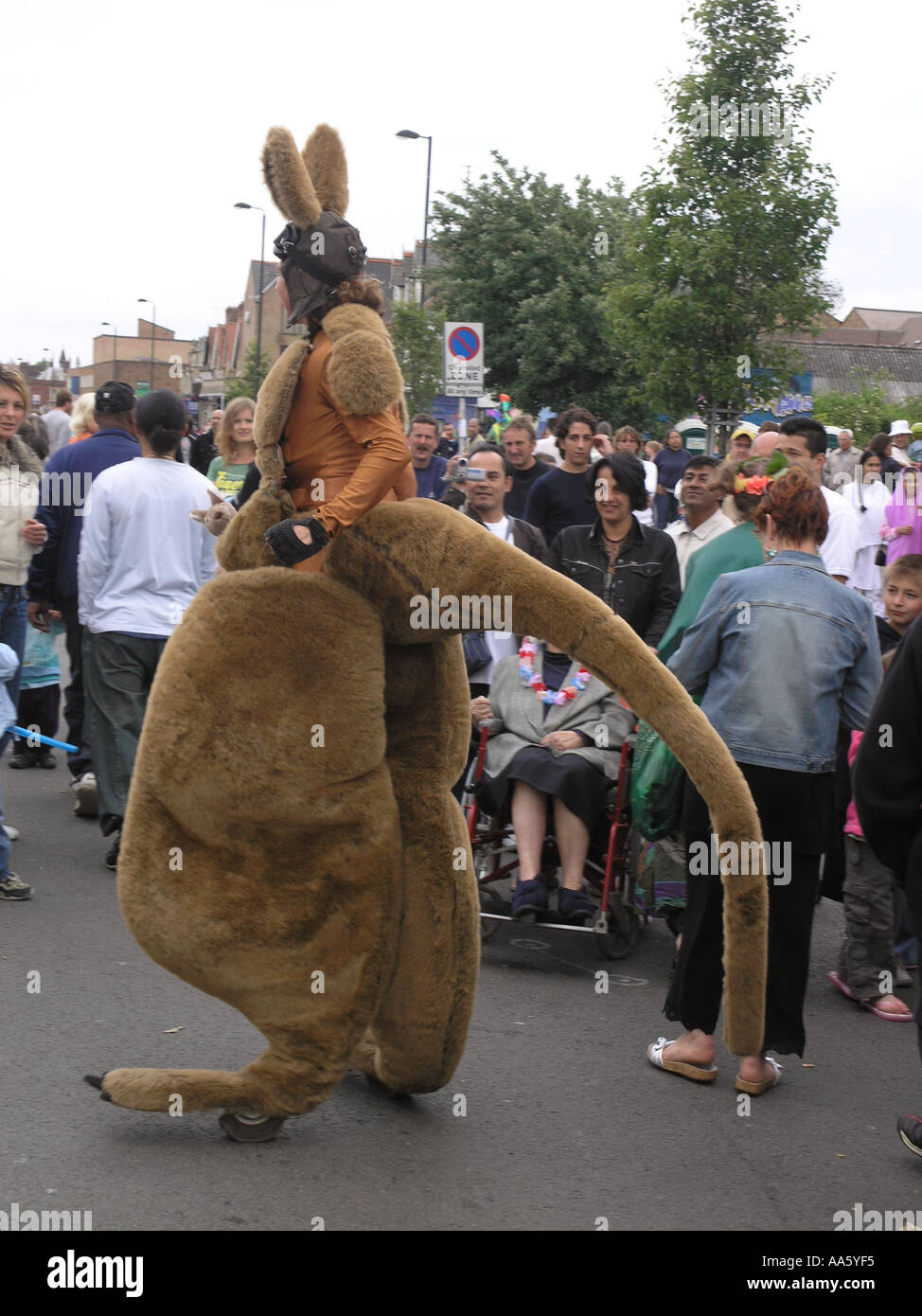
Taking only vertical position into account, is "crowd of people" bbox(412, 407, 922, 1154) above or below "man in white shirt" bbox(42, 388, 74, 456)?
below

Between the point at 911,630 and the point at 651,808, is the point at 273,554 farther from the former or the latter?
the point at 651,808

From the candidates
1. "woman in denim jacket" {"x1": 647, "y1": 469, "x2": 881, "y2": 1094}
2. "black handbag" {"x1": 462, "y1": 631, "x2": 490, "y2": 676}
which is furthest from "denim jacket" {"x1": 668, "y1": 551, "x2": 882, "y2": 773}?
"black handbag" {"x1": 462, "y1": 631, "x2": 490, "y2": 676}

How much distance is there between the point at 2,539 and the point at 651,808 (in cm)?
385

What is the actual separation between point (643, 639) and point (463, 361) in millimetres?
9010

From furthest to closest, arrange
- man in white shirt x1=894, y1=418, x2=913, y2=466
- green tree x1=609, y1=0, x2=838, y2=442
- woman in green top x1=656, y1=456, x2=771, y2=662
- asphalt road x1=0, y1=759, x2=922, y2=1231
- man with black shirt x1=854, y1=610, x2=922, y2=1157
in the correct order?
green tree x1=609, y1=0, x2=838, y2=442, man in white shirt x1=894, y1=418, x2=913, y2=466, woman in green top x1=656, y1=456, x2=771, y2=662, man with black shirt x1=854, y1=610, x2=922, y2=1157, asphalt road x1=0, y1=759, x2=922, y2=1231

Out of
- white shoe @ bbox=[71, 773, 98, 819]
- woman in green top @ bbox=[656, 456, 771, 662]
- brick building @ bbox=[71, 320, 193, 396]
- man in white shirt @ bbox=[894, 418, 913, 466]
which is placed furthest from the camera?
brick building @ bbox=[71, 320, 193, 396]

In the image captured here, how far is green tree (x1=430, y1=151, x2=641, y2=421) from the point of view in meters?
37.7

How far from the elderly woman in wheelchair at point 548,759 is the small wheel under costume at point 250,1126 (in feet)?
7.31

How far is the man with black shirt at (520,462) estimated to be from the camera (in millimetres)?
10555

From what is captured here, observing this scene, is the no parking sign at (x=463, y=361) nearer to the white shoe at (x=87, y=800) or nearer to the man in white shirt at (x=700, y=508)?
the man in white shirt at (x=700, y=508)

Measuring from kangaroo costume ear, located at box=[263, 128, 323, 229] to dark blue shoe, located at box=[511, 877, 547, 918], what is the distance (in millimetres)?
3147

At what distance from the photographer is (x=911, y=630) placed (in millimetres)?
4016

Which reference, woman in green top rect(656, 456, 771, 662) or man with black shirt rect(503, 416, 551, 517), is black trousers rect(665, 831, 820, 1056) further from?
man with black shirt rect(503, 416, 551, 517)
